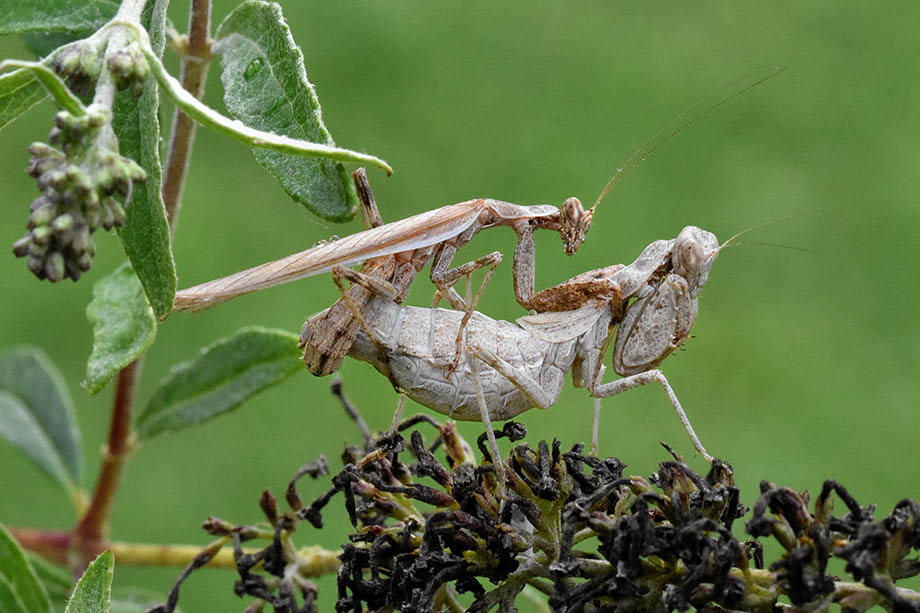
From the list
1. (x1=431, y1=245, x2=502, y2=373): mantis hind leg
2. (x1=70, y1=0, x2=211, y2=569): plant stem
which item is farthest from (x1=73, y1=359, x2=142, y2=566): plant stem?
(x1=431, y1=245, x2=502, y2=373): mantis hind leg

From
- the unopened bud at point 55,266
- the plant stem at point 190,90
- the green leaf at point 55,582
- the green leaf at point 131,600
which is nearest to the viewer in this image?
the unopened bud at point 55,266

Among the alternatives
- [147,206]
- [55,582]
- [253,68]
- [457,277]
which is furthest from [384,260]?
[55,582]

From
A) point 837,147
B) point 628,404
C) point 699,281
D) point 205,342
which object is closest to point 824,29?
point 837,147

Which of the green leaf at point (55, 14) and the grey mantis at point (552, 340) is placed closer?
the green leaf at point (55, 14)

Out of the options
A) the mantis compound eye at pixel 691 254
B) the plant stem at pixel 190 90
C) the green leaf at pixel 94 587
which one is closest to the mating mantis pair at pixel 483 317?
the mantis compound eye at pixel 691 254

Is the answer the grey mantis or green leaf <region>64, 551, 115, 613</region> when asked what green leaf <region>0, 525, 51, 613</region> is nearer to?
green leaf <region>64, 551, 115, 613</region>

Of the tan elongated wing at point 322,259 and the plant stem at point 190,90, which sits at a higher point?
the plant stem at point 190,90

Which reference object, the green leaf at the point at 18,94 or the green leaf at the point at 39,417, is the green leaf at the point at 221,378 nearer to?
the green leaf at the point at 39,417
